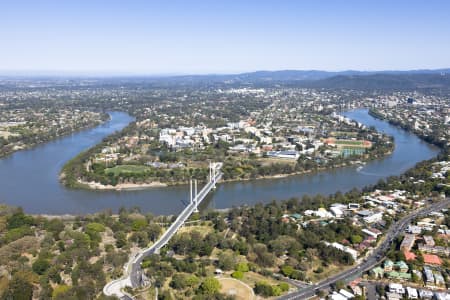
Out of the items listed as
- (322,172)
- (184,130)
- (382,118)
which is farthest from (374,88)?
(322,172)

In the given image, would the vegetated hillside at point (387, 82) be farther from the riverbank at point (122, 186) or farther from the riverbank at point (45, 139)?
the riverbank at point (122, 186)

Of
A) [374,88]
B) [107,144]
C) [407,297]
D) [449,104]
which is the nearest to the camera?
[407,297]

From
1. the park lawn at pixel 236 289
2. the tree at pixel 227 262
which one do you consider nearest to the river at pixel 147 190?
the tree at pixel 227 262

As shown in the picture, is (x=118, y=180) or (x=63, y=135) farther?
(x=63, y=135)

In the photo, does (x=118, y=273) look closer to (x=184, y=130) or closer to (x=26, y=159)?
(x=26, y=159)

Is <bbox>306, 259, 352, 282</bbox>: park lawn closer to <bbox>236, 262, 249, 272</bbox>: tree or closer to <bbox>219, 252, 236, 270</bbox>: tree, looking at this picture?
<bbox>236, 262, 249, 272</bbox>: tree

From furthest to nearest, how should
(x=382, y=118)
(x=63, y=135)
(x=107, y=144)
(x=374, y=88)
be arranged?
(x=374, y=88) < (x=382, y=118) < (x=63, y=135) < (x=107, y=144)

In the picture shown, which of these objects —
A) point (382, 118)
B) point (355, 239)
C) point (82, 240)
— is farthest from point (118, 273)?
point (382, 118)
